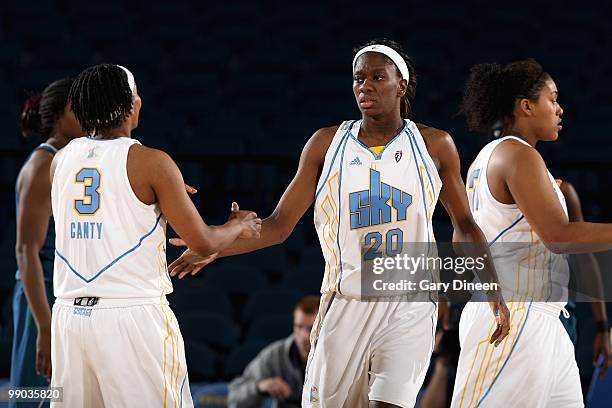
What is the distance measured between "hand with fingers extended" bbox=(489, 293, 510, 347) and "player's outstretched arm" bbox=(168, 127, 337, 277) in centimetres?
93

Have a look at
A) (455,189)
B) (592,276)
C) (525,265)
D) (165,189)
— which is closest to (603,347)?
(592,276)

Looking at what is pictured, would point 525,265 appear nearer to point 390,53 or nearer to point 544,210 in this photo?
point 544,210

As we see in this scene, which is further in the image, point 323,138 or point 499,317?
point 323,138

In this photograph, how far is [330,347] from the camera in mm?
4039

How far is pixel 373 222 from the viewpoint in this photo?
4.06 m

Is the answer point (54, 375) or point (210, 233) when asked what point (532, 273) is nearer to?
point (210, 233)

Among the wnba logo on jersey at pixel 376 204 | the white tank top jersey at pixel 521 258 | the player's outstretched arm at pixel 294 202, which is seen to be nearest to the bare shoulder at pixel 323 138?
the player's outstretched arm at pixel 294 202

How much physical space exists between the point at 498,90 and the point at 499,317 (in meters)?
1.17

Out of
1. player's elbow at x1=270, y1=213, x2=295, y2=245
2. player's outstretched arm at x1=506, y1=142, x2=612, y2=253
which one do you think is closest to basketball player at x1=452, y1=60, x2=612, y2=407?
player's outstretched arm at x1=506, y1=142, x2=612, y2=253

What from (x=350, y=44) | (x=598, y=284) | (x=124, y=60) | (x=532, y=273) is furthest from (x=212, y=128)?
(x=532, y=273)

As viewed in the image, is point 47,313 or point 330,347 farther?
point 47,313

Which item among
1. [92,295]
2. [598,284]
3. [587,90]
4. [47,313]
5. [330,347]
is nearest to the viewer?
[92,295]

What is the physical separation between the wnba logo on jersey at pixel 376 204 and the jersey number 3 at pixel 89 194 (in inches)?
42.3

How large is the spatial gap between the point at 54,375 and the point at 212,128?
6.63 m
